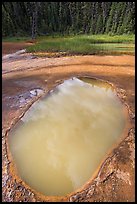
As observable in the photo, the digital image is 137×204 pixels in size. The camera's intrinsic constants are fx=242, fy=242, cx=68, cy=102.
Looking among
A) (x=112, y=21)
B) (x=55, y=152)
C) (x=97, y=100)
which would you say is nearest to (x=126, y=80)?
(x=97, y=100)

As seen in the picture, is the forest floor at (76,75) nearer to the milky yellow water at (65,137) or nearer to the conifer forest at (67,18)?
the milky yellow water at (65,137)

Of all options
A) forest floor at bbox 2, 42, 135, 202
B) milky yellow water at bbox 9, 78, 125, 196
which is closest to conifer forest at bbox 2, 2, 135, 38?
forest floor at bbox 2, 42, 135, 202

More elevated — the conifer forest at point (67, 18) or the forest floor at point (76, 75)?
the conifer forest at point (67, 18)

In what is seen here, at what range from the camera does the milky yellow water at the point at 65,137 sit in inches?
250

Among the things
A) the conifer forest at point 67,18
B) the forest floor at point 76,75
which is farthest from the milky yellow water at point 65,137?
the conifer forest at point 67,18

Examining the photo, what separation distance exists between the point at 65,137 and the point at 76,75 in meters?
5.87

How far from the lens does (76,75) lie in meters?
13.1

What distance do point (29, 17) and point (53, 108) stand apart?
2506cm

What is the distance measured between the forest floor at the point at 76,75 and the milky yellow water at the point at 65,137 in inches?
12.9

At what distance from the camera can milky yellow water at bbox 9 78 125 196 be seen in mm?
6340

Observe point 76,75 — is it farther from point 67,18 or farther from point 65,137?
point 67,18

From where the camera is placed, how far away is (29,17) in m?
31.6

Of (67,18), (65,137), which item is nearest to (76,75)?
(65,137)

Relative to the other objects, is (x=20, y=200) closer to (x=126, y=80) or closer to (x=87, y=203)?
(x=87, y=203)
